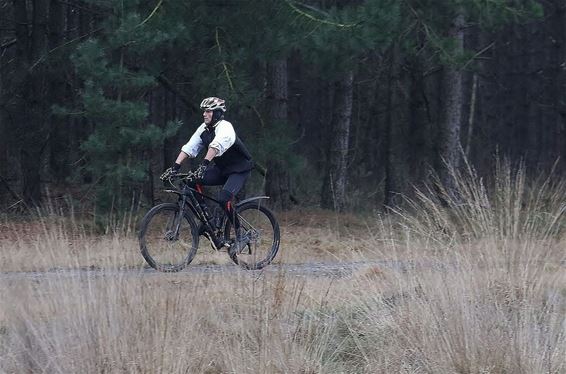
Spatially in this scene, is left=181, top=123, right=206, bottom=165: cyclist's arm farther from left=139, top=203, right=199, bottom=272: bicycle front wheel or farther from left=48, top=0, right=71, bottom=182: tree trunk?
left=48, top=0, right=71, bottom=182: tree trunk

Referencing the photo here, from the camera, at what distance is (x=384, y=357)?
21.3 feet

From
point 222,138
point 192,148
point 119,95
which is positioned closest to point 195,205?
point 192,148

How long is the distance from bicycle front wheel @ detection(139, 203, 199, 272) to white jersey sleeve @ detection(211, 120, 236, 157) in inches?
34.6

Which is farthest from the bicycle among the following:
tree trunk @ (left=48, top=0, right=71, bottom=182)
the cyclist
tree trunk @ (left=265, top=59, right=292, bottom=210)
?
tree trunk @ (left=48, top=0, right=71, bottom=182)

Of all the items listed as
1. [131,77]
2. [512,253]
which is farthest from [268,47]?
[512,253]

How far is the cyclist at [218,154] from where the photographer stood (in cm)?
985

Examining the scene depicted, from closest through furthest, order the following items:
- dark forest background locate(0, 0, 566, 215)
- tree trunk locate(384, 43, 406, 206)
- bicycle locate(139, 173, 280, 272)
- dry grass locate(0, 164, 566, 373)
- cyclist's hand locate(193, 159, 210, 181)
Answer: dry grass locate(0, 164, 566, 373)
bicycle locate(139, 173, 280, 272)
cyclist's hand locate(193, 159, 210, 181)
dark forest background locate(0, 0, 566, 215)
tree trunk locate(384, 43, 406, 206)

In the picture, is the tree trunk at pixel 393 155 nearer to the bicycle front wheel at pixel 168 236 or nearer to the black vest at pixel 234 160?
the black vest at pixel 234 160

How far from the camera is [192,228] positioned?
10.3 meters

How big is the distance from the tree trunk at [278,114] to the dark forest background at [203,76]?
4 centimetres

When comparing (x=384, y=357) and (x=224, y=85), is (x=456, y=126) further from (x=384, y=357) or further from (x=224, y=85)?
(x=384, y=357)

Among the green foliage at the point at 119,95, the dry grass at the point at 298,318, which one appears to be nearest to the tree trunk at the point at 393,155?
the green foliage at the point at 119,95

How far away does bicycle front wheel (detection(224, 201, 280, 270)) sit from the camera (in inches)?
403

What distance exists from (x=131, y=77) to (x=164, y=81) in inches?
79.6
